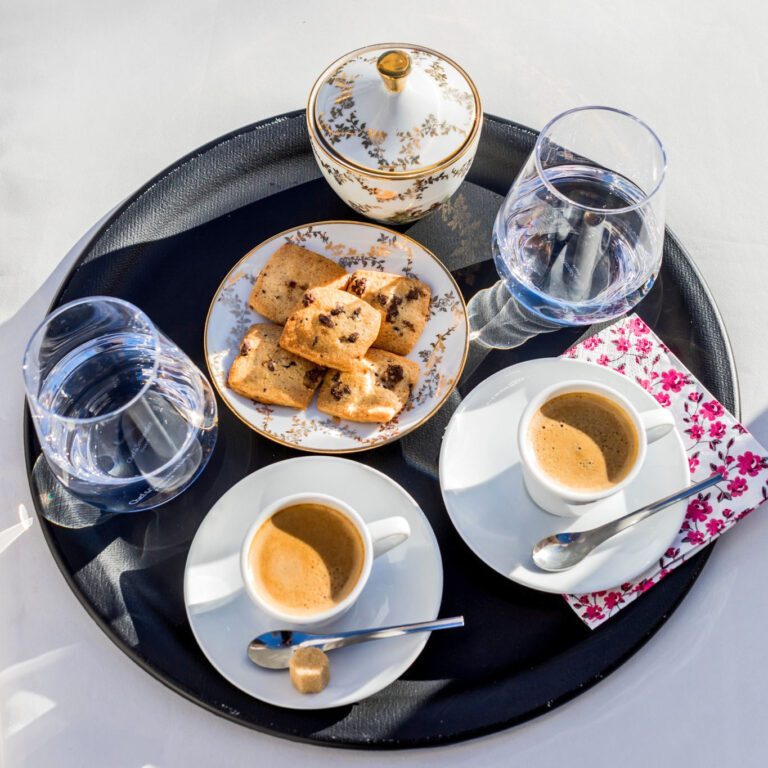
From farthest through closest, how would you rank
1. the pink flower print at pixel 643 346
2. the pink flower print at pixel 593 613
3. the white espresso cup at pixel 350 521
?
the pink flower print at pixel 643 346, the pink flower print at pixel 593 613, the white espresso cup at pixel 350 521

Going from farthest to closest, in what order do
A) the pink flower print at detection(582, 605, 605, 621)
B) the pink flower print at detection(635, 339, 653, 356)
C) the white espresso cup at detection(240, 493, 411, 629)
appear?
1. the pink flower print at detection(635, 339, 653, 356)
2. the pink flower print at detection(582, 605, 605, 621)
3. the white espresso cup at detection(240, 493, 411, 629)

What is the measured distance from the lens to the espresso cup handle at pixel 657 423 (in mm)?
1013

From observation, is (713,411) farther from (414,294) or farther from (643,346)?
(414,294)

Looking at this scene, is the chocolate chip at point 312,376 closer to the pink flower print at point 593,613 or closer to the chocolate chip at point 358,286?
the chocolate chip at point 358,286

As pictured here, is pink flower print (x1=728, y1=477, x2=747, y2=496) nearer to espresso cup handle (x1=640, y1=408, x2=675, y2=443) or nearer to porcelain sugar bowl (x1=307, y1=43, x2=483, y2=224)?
espresso cup handle (x1=640, y1=408, x2=675, y2=443)

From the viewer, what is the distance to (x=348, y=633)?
0.97 metres

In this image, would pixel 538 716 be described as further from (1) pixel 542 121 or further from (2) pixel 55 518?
(1) pixel 542 121

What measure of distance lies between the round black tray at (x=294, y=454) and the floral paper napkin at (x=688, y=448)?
2cm

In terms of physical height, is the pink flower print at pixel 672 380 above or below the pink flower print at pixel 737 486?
above

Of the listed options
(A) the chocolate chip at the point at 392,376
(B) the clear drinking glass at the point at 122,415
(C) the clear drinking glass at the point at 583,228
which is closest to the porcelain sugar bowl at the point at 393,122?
(C) the clear drinking glass at the point at 583,228

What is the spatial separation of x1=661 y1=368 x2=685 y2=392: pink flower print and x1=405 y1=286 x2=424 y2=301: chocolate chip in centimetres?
35

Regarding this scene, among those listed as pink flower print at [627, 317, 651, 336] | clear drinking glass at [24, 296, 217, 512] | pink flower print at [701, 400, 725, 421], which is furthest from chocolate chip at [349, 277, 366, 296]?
pink flower print at [701, 400, 725, 421]

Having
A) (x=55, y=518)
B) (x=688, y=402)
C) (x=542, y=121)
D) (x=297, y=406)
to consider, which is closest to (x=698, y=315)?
(x=688, y=402)

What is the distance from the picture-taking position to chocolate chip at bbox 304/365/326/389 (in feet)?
3.60
